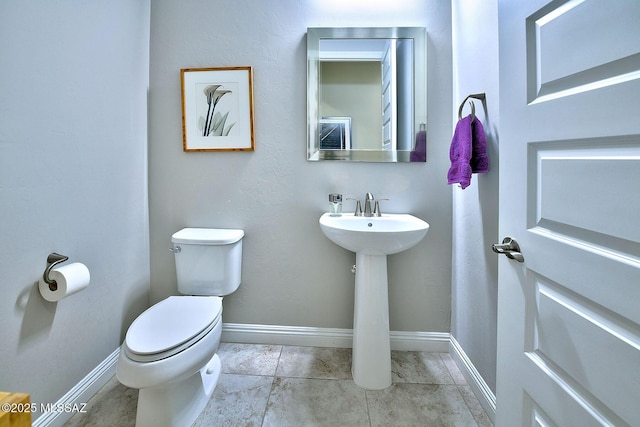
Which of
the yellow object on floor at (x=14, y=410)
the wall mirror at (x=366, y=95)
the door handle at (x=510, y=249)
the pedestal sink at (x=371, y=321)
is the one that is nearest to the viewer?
the yellow object on floor at (x=14, y=410)

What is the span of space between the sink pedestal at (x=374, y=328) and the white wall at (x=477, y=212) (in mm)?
447

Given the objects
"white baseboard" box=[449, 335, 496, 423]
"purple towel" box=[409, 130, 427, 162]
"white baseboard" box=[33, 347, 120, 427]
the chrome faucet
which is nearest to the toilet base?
"white baseboard" box=[33, 347, 120, 427]

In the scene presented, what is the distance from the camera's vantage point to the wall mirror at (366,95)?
1.67 m

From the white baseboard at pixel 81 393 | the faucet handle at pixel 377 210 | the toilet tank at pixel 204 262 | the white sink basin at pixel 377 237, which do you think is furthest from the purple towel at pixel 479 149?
the white baseboard at pixel 81 393

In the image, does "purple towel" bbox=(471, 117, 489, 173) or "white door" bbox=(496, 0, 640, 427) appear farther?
"purple towel" bbox=(471, 117, 489, 173)

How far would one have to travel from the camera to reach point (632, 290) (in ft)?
1.72

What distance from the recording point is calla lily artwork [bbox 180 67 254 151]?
1.71m

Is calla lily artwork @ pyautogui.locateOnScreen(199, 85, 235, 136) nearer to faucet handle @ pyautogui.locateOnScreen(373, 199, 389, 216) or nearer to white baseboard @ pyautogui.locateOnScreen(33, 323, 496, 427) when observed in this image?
faucet handle @ pyautogui.locateOnScreen(373, 199, 389, 216)

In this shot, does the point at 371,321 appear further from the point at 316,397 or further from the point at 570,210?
the point at 570,210

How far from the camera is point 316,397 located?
139 centimetres

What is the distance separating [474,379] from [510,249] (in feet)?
3.09

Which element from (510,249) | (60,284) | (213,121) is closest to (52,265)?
(60,284)

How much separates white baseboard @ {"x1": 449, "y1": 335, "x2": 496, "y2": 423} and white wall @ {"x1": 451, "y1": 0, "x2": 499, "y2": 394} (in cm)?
3

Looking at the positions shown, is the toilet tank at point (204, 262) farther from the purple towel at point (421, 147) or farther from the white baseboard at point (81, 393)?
the purple towel at point (421, 147)
